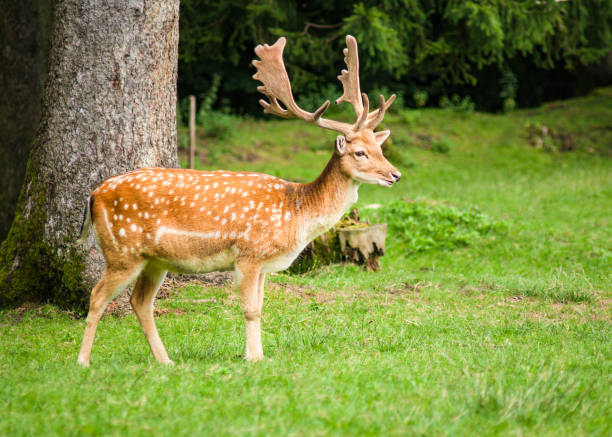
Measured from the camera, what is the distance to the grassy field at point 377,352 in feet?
14.0

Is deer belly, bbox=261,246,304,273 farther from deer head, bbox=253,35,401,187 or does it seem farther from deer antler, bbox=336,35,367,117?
deer antler, bbox=336,35,367,117

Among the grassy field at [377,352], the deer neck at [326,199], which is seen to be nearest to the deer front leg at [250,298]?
the grassy field at [377,352]

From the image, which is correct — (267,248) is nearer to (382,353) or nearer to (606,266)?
(382,353)

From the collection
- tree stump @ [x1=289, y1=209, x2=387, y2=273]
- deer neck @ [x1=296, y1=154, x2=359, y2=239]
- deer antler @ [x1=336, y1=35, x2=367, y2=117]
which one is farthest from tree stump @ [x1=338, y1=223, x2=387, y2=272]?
deer neck @ [x1=296, y1=154, x2=359, y2=239]

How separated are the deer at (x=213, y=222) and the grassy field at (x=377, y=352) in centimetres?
52

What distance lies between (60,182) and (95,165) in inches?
15.0

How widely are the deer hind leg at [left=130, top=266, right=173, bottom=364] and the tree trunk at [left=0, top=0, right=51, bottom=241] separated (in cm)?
520

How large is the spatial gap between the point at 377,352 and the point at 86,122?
3.41m

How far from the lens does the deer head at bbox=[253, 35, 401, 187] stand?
574 cm

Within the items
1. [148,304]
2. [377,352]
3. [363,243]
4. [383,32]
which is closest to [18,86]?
[363,243]

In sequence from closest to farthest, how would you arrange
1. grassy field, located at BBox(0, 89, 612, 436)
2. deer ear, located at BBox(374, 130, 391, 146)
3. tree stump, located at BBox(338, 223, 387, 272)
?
grassy field, located at BBox(0, 89, 612, 436) < deer ear, located at BBox(374, 130, 391, 146) < tree stump, located at BBox(338, 223, 387, 272)

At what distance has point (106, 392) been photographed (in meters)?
4.62

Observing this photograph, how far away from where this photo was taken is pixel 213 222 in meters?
5.52

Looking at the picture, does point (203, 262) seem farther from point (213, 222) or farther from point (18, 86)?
point (18, 86)
